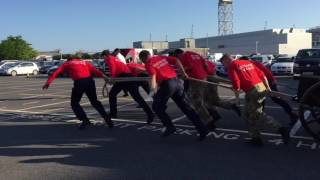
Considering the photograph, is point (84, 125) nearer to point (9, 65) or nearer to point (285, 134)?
point (285, 134)

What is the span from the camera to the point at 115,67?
13.1 m

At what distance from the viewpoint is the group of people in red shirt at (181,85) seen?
360 inches

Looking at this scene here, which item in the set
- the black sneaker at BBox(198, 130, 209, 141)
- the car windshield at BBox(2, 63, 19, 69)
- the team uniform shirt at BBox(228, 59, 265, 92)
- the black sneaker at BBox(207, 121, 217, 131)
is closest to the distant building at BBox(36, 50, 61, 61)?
the car windshield at BBox(2, 63, 19, 69)

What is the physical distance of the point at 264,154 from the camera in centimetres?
846

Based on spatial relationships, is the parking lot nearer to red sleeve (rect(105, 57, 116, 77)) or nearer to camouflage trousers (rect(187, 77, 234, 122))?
camouflage trousers (rect(187, 77, 234, 122))

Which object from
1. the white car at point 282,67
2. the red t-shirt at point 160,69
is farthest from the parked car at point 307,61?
the red t-shirt at point 160,69

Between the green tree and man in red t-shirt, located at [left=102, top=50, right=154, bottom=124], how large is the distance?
88.1m

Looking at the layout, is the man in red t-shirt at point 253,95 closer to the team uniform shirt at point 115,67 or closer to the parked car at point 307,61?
the team uniform shirt at point 115,67

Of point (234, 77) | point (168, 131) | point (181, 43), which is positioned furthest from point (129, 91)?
point (181, 43)

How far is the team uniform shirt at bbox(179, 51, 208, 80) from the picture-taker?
1134cm

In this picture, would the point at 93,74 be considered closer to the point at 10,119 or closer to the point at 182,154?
the point at 10,119

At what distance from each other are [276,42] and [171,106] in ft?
304

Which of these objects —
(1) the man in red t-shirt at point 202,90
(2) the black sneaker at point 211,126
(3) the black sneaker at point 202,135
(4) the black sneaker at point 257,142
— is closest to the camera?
A: (4) the black sneaker at point 257,142

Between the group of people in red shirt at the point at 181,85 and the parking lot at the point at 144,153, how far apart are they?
362 mm
